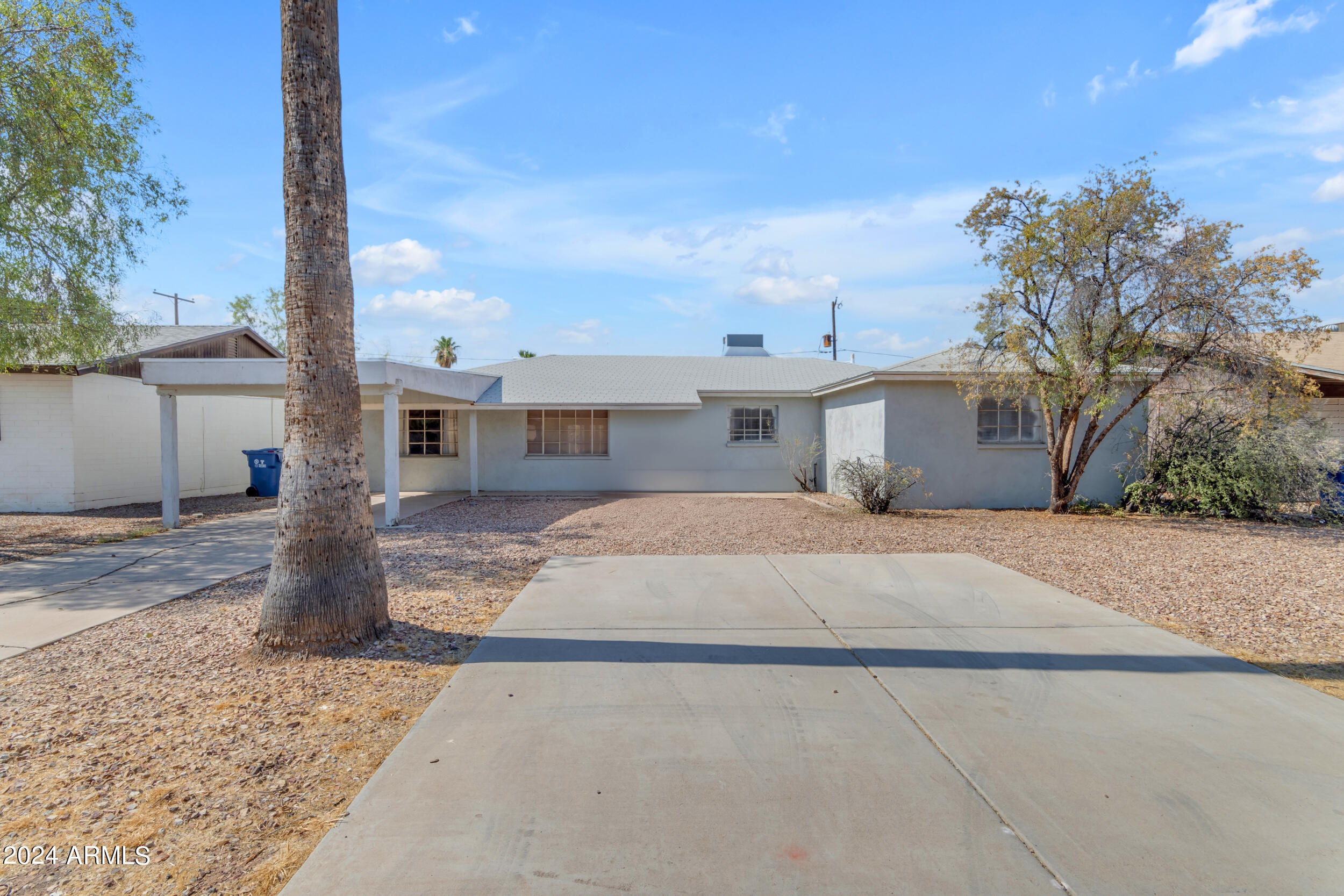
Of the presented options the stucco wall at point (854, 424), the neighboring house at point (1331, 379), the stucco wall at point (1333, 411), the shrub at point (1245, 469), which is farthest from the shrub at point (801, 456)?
the stucco wall at point (1333, 411)

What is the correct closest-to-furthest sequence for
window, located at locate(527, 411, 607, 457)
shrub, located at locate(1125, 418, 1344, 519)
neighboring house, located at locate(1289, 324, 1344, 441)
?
shrub, located at locate(1125, 418, 1344, 519) → neighboring house, located at locate(1289, 324, 1344, 441) → window, located at locate(527, 411, 607, 457)

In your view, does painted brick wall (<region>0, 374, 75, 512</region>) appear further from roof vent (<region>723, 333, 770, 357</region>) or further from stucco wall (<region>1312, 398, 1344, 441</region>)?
stucco wall (<region>1312, 398, 1344, 441</region>)

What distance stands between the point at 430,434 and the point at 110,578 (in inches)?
411

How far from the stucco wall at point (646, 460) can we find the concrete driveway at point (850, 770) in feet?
38.7

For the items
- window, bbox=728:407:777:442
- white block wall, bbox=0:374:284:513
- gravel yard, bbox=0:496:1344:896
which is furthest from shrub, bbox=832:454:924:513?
white block wall, bbox=0:374:284:513

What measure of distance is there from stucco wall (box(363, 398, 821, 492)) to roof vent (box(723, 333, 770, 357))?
9.31 meters

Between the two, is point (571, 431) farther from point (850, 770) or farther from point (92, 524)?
point (850, 770)

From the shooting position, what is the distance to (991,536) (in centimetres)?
1023

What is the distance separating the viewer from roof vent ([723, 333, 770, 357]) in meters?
26.5

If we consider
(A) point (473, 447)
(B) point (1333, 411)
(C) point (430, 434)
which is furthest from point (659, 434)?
(B) point (1333, 411)

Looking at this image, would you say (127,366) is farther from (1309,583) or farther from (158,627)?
(1309,583)

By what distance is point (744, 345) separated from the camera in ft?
87.2

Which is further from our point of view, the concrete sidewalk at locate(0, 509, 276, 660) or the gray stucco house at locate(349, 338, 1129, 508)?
the gray stucco house at locate(349, 338, 1129, 508)

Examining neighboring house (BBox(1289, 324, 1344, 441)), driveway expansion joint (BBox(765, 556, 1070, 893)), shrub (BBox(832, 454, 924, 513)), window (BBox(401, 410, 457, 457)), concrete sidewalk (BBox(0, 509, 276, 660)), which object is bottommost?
driveway expansion joint (BBox(765, 556, 1070, 893))
